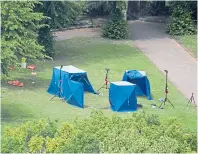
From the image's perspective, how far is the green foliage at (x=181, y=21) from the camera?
31.9 meters

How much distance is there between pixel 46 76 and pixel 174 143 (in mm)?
13549

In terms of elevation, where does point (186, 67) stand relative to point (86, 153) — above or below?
below

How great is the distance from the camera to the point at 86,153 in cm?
1003

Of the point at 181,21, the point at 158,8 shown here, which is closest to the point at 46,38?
the point at 181,21

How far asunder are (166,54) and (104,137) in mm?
17559

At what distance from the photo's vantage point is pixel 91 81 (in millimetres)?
22828

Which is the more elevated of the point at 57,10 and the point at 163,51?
the point at 57,10

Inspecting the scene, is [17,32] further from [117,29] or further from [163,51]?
[117,29]

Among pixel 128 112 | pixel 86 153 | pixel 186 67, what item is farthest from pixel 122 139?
pixel 186 67

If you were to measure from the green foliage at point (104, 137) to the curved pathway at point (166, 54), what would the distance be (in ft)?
31.7

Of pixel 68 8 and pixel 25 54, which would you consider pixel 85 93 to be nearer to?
pixel 25 54

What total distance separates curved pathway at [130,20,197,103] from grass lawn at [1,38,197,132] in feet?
1.38

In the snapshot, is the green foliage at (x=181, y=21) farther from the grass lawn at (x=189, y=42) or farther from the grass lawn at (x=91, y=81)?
the grass lawn at (x=91, y=81)

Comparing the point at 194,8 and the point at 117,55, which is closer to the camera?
the point at 117,55
